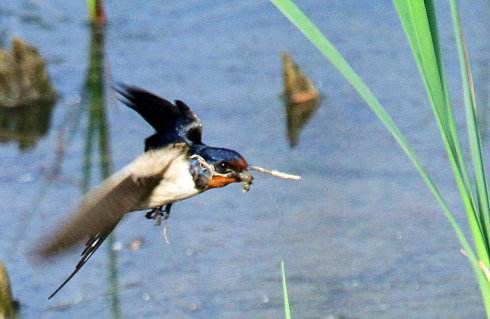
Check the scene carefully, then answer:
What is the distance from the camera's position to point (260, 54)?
4.59 metres

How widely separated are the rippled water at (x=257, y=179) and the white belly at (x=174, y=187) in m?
1.36

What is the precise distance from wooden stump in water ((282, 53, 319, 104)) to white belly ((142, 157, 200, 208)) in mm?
2591

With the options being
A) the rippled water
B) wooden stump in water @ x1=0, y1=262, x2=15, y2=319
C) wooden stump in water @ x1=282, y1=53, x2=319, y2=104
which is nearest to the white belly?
the rippled water

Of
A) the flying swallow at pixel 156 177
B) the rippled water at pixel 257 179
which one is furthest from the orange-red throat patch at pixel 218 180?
the rippled water at pixel 257 179

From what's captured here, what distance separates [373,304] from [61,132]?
1.25m

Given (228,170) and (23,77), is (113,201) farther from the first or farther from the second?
(23,77)

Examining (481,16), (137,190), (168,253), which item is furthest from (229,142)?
(137,190)

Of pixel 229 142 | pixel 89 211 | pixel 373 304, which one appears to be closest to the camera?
pixel 89 211

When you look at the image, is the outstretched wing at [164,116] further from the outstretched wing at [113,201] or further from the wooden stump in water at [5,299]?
the wooden stump in water at [5,299]

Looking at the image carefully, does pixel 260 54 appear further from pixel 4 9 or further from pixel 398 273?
pixel 398 273

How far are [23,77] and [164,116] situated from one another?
103 inches

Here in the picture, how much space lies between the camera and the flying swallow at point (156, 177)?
153 centimetres

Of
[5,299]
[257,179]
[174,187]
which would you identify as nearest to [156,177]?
[174,187]

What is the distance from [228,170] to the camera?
1.56m
